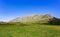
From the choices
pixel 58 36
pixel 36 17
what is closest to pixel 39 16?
pixel 36 17

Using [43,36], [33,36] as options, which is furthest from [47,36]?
[33,36]

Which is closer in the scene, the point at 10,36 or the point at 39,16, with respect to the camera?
the point at 10,36

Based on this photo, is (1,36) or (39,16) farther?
(39,16)

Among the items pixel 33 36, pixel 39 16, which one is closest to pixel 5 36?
pixel 33 36

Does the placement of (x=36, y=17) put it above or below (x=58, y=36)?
above

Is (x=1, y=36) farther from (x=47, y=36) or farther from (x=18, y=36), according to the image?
(x=47, y=36)

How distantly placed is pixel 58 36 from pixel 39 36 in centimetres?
271

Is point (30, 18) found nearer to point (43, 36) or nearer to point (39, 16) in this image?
point (39, 16)

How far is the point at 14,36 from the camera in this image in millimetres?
20609

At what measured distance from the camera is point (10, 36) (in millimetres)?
20531

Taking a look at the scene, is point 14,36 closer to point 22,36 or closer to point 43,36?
point 22,36

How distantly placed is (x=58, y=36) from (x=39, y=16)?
13876 centimetres

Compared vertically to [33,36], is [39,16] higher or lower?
higher

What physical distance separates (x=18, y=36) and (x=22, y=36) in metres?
0.56
